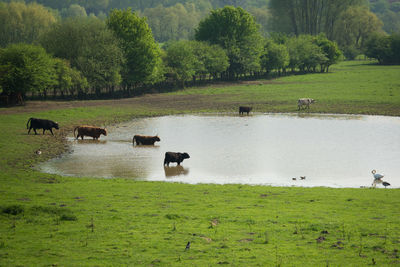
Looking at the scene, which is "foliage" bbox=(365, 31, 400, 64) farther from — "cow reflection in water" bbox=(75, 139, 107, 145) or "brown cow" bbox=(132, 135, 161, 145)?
"cow reflection in water" bbox=(75, 139, 107, 145)

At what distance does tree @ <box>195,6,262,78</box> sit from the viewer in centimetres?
9088

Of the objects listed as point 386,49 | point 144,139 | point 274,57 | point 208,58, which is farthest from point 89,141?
point 386,49

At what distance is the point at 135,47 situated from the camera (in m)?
68.8

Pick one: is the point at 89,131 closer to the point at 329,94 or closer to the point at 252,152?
the point at 252,152

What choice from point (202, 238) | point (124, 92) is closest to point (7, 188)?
point (202, 238)

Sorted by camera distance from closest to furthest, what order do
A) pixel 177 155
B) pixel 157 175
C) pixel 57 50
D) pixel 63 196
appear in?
1. pixel 63 196
2. pixel 157 175
3. pixel 177 155
4. pixel 57 50

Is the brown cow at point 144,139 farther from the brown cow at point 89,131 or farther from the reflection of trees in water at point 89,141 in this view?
the brown cow at point 89,131

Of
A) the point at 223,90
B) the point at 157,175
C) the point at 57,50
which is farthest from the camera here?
the point at 223,90

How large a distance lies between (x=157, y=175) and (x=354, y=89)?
5074 cm

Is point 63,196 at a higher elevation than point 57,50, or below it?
below

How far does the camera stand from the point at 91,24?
7044 cm

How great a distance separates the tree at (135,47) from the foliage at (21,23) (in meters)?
33.4

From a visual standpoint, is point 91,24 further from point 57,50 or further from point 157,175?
point 157,175

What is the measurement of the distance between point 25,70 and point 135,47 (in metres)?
18.9
